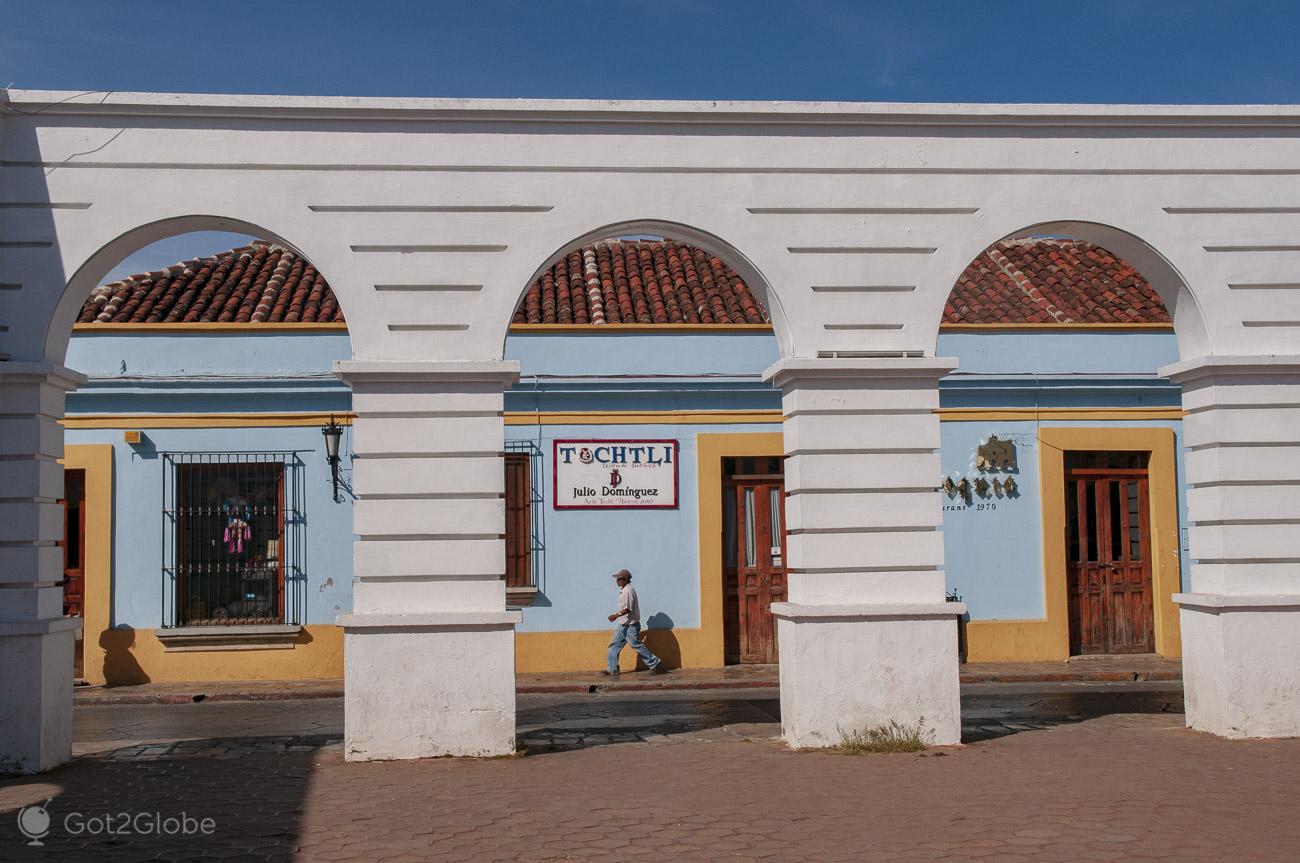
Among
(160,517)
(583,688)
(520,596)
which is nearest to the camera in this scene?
(583,688)

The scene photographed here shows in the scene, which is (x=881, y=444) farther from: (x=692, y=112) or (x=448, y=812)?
(x=448, y=812)

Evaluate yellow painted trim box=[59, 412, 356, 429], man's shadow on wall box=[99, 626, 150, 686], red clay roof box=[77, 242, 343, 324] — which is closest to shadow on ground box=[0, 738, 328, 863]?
man's shadow on wall box=[99, 626, 150, 686]

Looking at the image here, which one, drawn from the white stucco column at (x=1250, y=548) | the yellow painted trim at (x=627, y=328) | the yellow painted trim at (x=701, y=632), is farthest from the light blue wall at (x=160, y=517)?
the white stucco column at (x=1250, y=548)

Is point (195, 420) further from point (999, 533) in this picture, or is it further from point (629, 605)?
point (999, 533)

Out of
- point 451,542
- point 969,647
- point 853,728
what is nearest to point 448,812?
point 451,542

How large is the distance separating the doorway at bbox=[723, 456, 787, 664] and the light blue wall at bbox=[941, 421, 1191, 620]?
2.05 meters

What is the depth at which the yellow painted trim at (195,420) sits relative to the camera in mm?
16203

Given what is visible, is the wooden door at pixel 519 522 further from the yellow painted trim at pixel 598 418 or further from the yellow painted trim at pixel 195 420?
the yellow painted trim at pixel 195 420

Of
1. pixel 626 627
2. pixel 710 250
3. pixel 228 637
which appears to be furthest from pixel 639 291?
pixel 710 250

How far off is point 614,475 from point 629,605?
1.70 metres

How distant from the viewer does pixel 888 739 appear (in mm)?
9352

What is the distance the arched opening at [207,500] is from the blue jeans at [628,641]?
10.3 ft

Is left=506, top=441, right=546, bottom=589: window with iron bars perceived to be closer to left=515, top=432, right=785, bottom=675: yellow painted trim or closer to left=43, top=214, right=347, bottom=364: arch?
left=515, top=432, right=785, bottom=675: yellow painted trim

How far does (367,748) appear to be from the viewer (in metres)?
9.13
